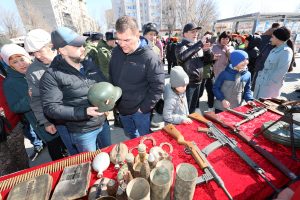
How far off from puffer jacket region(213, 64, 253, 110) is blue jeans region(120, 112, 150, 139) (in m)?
1.29

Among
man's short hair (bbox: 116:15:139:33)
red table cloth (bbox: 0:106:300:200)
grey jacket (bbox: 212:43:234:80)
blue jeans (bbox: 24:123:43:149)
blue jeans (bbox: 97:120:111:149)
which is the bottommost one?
blue jeans (bbox: 24:123:43:149)

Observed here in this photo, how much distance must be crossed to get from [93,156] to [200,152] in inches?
36.2

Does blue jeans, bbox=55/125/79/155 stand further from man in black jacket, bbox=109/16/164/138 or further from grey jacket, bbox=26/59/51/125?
man in black jacket, bbox=109/16/164/138

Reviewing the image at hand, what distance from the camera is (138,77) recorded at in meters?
2.21

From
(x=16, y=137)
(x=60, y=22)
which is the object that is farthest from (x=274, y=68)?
(x=60, y=22)

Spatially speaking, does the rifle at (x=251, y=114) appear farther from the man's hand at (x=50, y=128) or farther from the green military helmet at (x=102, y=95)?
the man's hand at (x=50, y=128)

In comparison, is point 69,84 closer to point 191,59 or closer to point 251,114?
point 251,114

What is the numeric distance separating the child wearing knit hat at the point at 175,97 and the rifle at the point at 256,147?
Answer: 334 mm

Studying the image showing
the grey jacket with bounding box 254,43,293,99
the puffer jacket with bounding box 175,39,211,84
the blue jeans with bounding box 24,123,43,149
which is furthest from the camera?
the blue jeans with bounding box 24,123,43,149

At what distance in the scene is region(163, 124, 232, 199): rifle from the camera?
1182 mm

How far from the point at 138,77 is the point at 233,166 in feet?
4.71

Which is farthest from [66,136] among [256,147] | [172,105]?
[256,147]

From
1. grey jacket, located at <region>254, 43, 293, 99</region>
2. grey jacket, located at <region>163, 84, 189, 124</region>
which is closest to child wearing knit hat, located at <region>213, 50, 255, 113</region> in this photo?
grey jacket, located at <region>163, 84, 189, 124</region>

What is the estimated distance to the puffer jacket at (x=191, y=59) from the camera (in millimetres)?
3200
